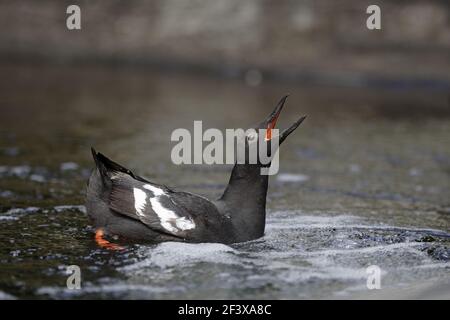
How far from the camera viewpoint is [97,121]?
10258 mm

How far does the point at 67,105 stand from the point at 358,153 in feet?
14.7

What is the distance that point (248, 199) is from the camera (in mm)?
5160

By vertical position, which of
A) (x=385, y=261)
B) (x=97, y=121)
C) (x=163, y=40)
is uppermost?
(x=163, y=40)

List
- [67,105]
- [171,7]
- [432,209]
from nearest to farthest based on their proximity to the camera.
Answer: [432,209] → [67,105] → [171,7]

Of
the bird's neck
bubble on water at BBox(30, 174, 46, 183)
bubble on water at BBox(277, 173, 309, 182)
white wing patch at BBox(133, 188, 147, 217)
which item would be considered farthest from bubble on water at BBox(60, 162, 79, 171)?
the bird's neck

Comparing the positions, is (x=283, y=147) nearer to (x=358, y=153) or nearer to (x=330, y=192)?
(x=358, y=153)

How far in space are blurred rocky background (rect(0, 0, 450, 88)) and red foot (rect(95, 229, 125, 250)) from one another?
9852 millimetres

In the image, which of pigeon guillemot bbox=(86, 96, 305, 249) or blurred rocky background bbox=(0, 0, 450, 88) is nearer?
pigeon guillemot bbox=(86, 96, 305, 249)

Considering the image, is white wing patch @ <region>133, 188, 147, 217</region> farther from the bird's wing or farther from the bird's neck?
the bird's neck

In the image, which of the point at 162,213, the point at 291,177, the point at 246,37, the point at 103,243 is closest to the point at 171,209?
the point at 162,213

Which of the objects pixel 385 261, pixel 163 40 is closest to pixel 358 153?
pixel 385 261

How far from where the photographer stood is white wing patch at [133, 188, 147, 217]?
4.96 m

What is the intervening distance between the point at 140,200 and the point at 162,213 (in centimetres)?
18

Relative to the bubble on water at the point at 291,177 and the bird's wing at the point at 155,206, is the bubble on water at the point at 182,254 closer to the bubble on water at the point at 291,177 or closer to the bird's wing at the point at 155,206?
the bird's wing at the point at 155,206
